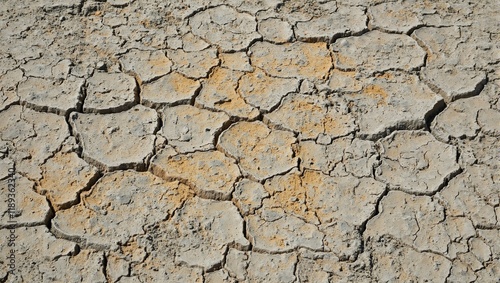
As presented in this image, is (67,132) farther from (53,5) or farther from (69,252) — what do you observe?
(53,5)


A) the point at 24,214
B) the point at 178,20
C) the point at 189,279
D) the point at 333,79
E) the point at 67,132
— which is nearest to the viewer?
the point at 189,279

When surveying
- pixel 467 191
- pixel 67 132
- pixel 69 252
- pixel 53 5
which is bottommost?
pixel 467 191

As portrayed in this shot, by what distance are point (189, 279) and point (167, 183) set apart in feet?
1.42

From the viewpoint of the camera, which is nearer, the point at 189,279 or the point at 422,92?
the point at 189,279

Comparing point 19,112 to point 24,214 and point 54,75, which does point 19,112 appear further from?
point 24,214

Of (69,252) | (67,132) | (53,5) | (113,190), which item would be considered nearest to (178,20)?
(53,5)

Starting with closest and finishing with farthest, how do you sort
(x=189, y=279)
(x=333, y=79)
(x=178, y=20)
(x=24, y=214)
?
(x=189, y=279), (x=24, y=214), (x=333, y=79), (x=178, y=20)

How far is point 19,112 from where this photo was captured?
3.00 meters

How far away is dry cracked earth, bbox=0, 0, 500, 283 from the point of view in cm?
250

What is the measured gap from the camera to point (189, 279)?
243cm

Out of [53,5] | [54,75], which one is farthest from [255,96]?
[53,5]

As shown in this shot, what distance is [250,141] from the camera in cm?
290

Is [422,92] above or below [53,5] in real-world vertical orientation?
below

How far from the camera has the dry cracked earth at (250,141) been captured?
250cm
